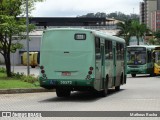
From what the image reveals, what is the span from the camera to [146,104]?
61.8ft

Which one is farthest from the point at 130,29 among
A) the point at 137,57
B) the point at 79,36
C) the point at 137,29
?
the point at 79,36

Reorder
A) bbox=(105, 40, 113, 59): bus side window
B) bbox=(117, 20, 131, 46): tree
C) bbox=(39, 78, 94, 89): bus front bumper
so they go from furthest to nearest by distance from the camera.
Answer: bbox=(117, 20, 131, 46): tree
bbox=(105, 40, 113, 59): bus side window
bbox=(39, 78, 94, 89): bus front bumper

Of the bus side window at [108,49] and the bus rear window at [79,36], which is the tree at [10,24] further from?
the bus rear window at [79,36]

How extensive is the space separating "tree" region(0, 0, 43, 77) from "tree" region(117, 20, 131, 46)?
63.0 meters

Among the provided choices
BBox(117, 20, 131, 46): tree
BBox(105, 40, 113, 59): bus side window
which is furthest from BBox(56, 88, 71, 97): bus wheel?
BBox(117, 20, 131, 46): tree

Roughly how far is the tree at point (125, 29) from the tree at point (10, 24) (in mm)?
63018

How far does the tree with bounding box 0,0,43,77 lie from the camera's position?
33.7 m

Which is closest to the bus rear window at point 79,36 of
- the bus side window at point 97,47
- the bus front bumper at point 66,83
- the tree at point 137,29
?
the bus side window at point 97,47

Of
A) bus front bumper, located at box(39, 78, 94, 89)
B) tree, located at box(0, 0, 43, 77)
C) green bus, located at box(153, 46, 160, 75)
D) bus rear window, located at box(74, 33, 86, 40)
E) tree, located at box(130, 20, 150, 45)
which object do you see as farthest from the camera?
tree, located at box(130, 20, 150, 45)

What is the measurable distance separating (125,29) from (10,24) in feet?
Result: 218

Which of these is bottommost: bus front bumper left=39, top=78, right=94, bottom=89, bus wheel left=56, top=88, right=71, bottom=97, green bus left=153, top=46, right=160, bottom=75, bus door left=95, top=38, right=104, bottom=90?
green bus left=153, top=46, right=160, bottom=75

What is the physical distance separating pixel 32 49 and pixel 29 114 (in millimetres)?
82095

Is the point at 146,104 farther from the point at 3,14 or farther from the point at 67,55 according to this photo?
the point at 3,14

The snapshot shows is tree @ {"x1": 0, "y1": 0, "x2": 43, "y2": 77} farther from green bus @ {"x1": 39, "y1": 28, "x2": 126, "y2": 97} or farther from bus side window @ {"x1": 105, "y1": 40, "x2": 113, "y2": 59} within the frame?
green bus @ {"x1": 39, "y1": 28, "x2": 126, "y2": 97}
